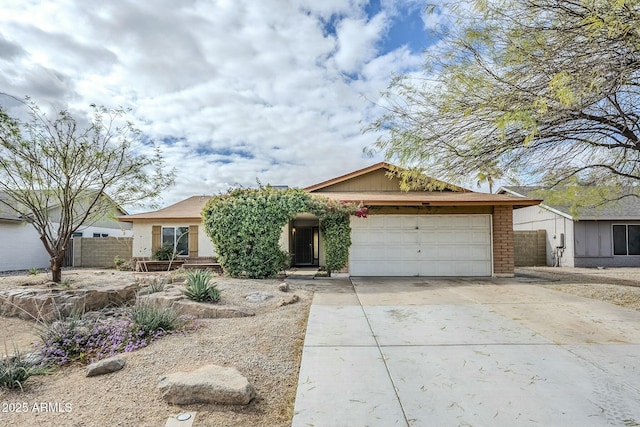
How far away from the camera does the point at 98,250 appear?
18.5 metres

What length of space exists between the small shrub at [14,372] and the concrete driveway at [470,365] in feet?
8.86

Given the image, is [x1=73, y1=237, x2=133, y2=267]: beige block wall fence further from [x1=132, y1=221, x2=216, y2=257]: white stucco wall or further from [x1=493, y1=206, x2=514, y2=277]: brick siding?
[x1=493, y1=206, x2=514, y2=277]: brick siding

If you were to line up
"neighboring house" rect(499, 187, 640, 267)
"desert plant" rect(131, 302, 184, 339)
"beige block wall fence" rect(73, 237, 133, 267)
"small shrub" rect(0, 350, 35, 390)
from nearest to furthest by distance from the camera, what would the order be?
"small shrub" rect(0, 350, 35, 390), "desert plant" rect(131, 302, 184, 339), "neighboring house" rect(499, 187, 640, 267), "beige block wall fence" rect(73, 237, 133, 267)

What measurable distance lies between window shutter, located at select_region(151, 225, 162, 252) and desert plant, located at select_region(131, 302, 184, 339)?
1207 centimetres

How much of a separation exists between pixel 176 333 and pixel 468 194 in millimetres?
11499

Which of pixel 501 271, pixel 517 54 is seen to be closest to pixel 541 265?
pixel 501 271

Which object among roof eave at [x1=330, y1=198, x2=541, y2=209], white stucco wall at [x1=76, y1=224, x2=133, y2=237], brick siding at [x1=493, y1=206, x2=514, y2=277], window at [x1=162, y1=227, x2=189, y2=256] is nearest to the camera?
roof eave at [x1=330, y1=198, x2=541, y2=209]

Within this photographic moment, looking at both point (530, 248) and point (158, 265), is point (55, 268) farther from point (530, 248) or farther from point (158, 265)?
point (530, 248)

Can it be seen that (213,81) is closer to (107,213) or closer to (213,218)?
(213,218)

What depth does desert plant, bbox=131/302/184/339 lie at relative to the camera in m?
4.93

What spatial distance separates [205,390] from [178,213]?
48.8ft

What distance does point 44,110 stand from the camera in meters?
8.77

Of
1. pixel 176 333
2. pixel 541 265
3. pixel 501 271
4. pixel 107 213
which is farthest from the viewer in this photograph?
pixel 541 265

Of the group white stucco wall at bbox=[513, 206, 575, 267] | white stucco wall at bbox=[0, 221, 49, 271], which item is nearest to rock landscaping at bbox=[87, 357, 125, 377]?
white stucco wall at bbox=[0, 221, 49, 271]
